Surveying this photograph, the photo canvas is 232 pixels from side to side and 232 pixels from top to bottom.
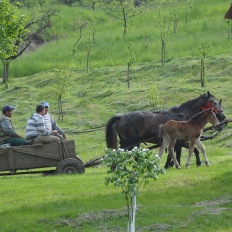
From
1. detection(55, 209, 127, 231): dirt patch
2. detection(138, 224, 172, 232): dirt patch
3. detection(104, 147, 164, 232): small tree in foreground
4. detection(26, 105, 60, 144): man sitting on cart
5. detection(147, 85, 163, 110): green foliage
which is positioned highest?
detection(104, 147, 164, 232): small tree in foreground

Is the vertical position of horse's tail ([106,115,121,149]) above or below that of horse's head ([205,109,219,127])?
below

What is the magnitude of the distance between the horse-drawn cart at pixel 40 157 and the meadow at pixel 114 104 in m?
0.42

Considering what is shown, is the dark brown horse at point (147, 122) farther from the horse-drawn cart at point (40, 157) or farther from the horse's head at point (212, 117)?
the horse-drawn cart at point (40, 157)

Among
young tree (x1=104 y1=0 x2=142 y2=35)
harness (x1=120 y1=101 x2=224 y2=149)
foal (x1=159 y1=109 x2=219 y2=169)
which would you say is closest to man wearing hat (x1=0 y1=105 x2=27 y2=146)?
harness (x1=120 y1=101 x2=224 y2=149)

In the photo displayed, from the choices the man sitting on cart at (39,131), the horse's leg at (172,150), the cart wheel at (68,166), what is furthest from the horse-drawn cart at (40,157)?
the horse's leg at (172,150)

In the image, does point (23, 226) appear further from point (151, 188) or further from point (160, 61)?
point (160, 61)

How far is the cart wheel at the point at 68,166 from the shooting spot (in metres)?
19.2

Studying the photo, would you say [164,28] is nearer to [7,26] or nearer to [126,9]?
[126,9]

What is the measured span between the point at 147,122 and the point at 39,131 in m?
3.56

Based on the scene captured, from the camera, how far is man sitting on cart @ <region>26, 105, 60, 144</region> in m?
19.2

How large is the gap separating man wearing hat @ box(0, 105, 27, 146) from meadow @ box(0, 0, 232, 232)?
44.4 inches

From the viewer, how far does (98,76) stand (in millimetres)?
50094

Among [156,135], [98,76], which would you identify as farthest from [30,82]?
[156,135]

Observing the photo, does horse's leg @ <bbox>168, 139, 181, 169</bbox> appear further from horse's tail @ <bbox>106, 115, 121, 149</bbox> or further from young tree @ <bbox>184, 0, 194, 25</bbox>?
young tree @ <bbox>184, 0, 194, 25</bbox>
